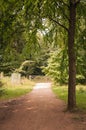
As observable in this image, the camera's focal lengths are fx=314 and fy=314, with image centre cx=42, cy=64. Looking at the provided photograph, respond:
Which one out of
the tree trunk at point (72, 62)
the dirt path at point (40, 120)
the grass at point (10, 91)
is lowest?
the grass at point (10, 91)

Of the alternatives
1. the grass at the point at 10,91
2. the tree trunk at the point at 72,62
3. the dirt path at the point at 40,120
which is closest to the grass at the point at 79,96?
the tree trunk at the point at 72,62

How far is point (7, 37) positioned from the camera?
50.6 ft

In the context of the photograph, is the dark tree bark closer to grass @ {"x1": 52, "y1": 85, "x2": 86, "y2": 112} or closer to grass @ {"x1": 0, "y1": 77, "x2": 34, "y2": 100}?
grass @ {"x1": 52, "y1": 85, "x2": 86, "y2": 112}

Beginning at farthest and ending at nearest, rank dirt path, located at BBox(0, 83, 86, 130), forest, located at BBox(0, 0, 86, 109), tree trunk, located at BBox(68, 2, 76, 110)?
tree trunk, located at BBox(68, 2, 76, 110), forest, located at BBox(0, 0, 86, 109), dirt path, located at BBox(0, 83, 86, 130)

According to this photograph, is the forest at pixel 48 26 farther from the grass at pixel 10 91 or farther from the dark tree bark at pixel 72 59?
the grass at pixel 10 91

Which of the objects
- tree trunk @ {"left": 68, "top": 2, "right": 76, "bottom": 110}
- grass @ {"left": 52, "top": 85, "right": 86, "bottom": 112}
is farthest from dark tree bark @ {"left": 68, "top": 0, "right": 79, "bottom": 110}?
grass @ {"left": 52, "top": 85, "right": 86, "bottom": 112}

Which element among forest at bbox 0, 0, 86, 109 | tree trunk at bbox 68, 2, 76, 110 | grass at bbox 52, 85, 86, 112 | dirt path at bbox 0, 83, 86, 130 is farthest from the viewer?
grass at bbox 52, 85, 86, 112

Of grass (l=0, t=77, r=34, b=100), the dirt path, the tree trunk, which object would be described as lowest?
grass (l=0, t=77, r=34, b=100)

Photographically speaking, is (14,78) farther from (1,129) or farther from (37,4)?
(1,129)

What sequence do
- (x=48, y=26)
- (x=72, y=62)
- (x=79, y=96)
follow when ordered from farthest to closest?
(x=79, y=96) < (x=48, y=26) < (x=72, y=62)

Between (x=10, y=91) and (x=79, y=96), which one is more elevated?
(x=79, y=96)

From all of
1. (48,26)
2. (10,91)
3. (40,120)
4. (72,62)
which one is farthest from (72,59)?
(10,91)

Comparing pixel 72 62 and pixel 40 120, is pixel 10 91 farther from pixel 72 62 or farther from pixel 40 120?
pixel 40 120

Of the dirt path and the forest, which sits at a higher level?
the forest
